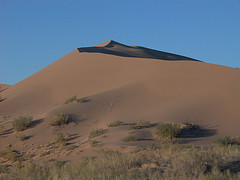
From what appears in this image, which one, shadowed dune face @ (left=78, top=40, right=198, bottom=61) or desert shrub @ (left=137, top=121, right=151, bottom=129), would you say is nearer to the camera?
desert shrub @ (left=137, top=121, right=151, bottom=129)

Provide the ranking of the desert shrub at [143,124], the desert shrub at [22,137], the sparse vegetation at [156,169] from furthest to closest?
1. the desert shrub at [22,137]
2. the desert shrub at [143,124]
3. the sparse vegetation at [156,169]

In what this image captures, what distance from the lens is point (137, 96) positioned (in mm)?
23328

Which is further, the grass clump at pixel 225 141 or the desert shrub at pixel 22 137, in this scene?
the desert shrub at pixel 22 137

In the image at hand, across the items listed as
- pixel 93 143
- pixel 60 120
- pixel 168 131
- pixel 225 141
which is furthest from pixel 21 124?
pixel 225 141

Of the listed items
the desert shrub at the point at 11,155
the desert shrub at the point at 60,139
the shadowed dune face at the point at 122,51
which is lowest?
the desert shrub at the point at 11,155

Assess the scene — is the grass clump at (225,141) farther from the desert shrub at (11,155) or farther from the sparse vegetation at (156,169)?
the desert shrub at (11,155)

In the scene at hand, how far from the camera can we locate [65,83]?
1283 inches

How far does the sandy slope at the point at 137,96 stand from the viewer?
18.7 metres

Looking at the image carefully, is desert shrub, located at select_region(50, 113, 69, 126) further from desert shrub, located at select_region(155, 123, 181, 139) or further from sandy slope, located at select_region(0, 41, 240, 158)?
desert shrub, located at select_region(155, 123, 181, 139)

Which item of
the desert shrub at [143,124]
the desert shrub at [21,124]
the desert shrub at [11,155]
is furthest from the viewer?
the desert shrub at [21,124]

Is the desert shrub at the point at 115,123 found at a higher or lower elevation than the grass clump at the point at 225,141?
higher

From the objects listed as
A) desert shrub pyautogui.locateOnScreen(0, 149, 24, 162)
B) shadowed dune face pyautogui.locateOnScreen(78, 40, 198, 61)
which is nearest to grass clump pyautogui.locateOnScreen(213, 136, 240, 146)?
desert shrub pyautogui.locateOnScreen(0, 149, 24, 162)

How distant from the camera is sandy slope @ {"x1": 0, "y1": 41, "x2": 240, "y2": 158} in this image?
18672 mm

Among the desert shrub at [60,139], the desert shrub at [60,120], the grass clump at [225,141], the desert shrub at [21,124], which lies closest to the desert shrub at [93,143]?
the desert shrub at [60,139]
